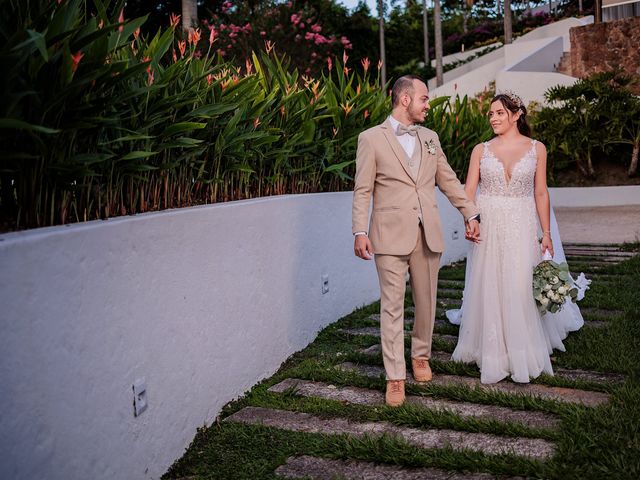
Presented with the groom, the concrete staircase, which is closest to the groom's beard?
the groom

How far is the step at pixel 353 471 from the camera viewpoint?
120 inches

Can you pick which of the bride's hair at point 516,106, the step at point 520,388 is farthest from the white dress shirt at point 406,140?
the step at point 520,388

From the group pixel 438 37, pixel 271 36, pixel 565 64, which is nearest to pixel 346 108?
pixel 271 36

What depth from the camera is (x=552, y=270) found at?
443 cm

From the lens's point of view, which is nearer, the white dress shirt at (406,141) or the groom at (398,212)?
the groom at (398,212)

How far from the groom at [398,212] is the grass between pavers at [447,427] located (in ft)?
1.28

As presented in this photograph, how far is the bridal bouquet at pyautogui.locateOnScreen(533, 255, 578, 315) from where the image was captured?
4336 mm

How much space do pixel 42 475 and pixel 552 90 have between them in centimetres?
1705

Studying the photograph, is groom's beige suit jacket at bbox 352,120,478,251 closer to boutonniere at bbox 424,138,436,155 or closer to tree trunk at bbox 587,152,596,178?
boutonniere at bbox 424,138,436,155

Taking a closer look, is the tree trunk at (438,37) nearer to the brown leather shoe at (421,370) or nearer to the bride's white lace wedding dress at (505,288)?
the bride's white lace wedding dress at (505,288)

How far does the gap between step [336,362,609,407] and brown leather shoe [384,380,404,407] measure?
364 mm

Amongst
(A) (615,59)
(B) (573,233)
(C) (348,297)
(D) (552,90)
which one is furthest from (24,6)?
(A) (615,59)

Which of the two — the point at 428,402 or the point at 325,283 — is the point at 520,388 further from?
the point at 325,283

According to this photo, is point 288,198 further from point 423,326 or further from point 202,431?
point 202,431
